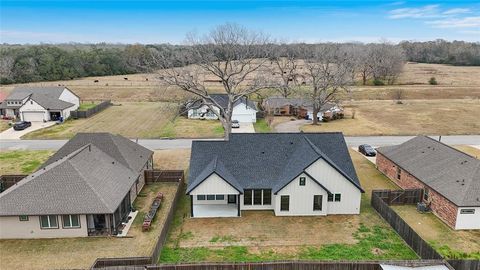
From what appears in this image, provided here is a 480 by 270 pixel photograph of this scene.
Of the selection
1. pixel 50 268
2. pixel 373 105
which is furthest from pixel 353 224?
pixel 373 105

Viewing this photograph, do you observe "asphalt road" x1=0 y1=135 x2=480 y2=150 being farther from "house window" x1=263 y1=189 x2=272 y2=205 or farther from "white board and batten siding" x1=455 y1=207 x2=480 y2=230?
"white board and batten siding" x1=455 y1=207 x2=480 y2=230

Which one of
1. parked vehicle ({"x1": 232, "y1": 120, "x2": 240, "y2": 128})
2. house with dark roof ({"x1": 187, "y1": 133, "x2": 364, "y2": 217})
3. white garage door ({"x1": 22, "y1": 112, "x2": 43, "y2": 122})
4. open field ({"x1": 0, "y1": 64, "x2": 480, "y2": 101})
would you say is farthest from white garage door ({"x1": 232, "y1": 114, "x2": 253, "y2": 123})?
white garage door ({"x1": 22, "y1": 112, "x2": 43, "y2": 122})

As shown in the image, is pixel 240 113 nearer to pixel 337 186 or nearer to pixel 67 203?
pixel 337 186

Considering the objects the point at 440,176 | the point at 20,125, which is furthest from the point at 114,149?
the point at 20,125

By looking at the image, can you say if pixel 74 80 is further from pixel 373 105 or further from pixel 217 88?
pixel 373 105

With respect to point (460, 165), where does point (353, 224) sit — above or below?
below

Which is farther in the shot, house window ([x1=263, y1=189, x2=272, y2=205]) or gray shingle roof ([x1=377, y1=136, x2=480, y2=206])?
house window ([x1=263, y1=189, x2=272, y2=205])
